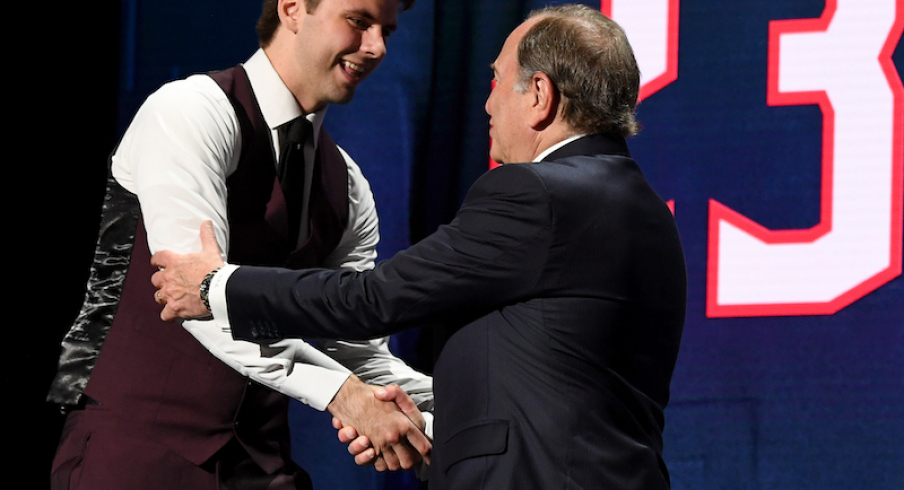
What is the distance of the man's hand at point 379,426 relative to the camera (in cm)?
163

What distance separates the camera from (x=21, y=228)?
2363 millimetres

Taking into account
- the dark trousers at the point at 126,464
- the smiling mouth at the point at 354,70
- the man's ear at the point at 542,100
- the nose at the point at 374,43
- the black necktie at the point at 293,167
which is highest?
the nose at the point at 374,43

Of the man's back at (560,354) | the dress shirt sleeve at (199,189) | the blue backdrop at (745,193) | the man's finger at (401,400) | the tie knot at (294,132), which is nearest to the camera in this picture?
the man's back at (560,354)

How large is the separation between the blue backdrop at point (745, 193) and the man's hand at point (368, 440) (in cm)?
74

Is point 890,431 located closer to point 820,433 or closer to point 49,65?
point 820,433

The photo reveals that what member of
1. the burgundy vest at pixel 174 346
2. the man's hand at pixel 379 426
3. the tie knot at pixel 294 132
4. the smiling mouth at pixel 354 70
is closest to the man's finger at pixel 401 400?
the man's hand at pixel 379 426

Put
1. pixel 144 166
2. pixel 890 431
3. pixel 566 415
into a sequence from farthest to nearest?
pixel 890 431 < pixel 144 166 < pixel 566 415

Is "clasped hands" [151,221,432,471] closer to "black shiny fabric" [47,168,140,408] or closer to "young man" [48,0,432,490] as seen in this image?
"young man" [48,0,432,490]

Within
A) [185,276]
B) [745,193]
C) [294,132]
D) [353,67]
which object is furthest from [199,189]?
[745,193]

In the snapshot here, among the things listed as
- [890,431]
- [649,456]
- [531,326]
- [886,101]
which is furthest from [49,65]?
[890,431]

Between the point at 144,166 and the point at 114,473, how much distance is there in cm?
A: 50

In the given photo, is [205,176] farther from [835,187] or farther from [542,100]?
[835,187]

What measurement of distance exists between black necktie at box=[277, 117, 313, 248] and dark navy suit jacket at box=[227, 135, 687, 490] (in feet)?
1.18

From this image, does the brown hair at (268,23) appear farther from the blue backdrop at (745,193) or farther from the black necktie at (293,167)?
the blue backdrop at (745,193)
